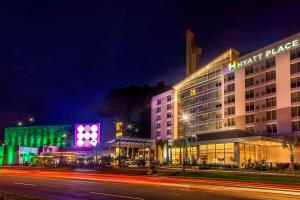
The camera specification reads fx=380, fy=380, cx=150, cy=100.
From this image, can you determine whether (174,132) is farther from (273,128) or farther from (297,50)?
(297,50)

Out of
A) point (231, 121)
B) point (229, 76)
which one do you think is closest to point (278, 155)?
point (231, 121)

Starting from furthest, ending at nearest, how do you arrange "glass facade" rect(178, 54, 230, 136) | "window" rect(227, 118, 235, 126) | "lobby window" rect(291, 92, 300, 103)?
"glass facade" rect(178, 54, 230, 136) < "window" rect(227, 118, 235, 126) < "lobby window" rect(291, 92, 300, 103)

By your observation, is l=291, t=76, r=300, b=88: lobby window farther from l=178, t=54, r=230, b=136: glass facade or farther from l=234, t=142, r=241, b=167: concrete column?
l=178, t=54, r=230, b=136: glass facade

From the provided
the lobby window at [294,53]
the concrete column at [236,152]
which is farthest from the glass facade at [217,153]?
the lobby window at [294,53]

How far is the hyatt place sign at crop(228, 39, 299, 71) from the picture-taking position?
82.6m

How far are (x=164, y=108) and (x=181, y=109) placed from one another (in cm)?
1052

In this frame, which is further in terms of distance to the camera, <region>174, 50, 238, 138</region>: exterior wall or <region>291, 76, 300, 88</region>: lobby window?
<region>174, 50, 238, 138</region>: exterior wall

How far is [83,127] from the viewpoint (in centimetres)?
4703

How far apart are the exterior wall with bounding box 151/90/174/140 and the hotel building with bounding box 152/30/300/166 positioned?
13896 mm

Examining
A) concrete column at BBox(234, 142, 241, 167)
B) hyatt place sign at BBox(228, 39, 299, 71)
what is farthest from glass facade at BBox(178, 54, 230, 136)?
concrete column at BBox(234, 142, 241, 167)

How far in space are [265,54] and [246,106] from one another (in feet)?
45.0

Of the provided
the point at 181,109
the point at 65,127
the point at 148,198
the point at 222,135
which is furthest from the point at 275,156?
the point at 65,127

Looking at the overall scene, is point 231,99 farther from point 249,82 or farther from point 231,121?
point 249,82

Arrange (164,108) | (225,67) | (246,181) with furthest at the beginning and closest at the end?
(164,108) < (225,67) < (246,181)
